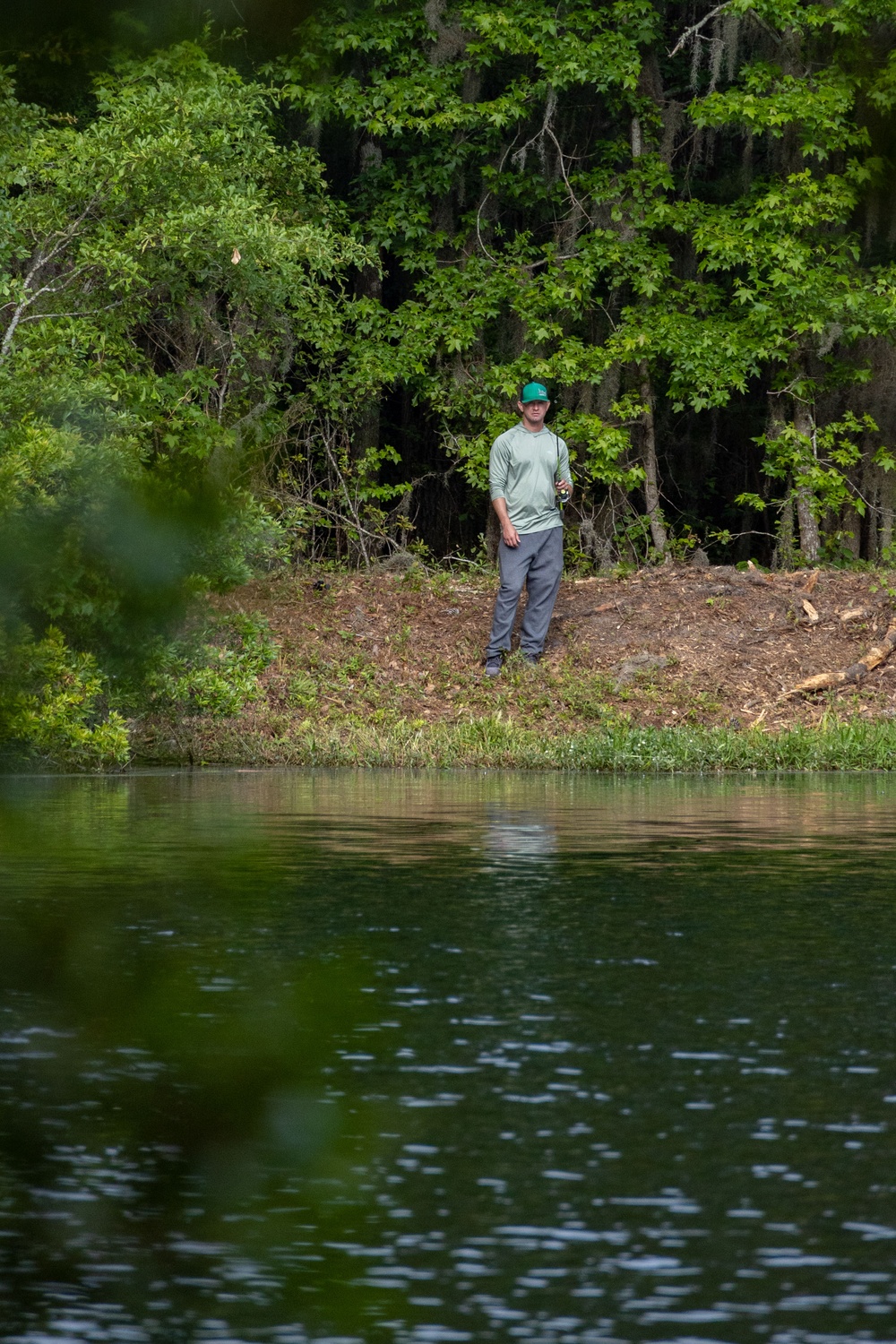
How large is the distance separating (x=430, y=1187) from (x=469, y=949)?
3.60 m

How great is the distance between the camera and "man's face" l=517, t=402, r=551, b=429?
21.0 metres

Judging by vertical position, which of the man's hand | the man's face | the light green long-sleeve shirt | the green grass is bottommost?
the green grass

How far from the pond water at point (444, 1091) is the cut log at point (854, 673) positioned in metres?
10.1

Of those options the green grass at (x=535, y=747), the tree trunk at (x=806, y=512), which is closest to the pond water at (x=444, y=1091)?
the green grass at (x=535, y=747)

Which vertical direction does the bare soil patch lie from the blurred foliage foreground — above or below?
above

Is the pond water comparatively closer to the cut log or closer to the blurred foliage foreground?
the blurred foliage foreground

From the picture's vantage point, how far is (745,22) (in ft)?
86.4

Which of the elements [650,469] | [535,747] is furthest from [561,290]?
[535,747]

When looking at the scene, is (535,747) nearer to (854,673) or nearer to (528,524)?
(528,524)

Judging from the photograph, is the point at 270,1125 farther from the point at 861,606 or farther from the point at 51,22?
the point at 861,606

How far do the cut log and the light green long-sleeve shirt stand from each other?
9.68 feet

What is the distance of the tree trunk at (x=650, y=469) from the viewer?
28922 millimetres

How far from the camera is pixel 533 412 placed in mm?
21047

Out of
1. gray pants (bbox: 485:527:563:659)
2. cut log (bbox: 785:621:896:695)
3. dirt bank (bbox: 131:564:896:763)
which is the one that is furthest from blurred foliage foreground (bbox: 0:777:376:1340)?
cut log (bbox: 785:621:896:695)
